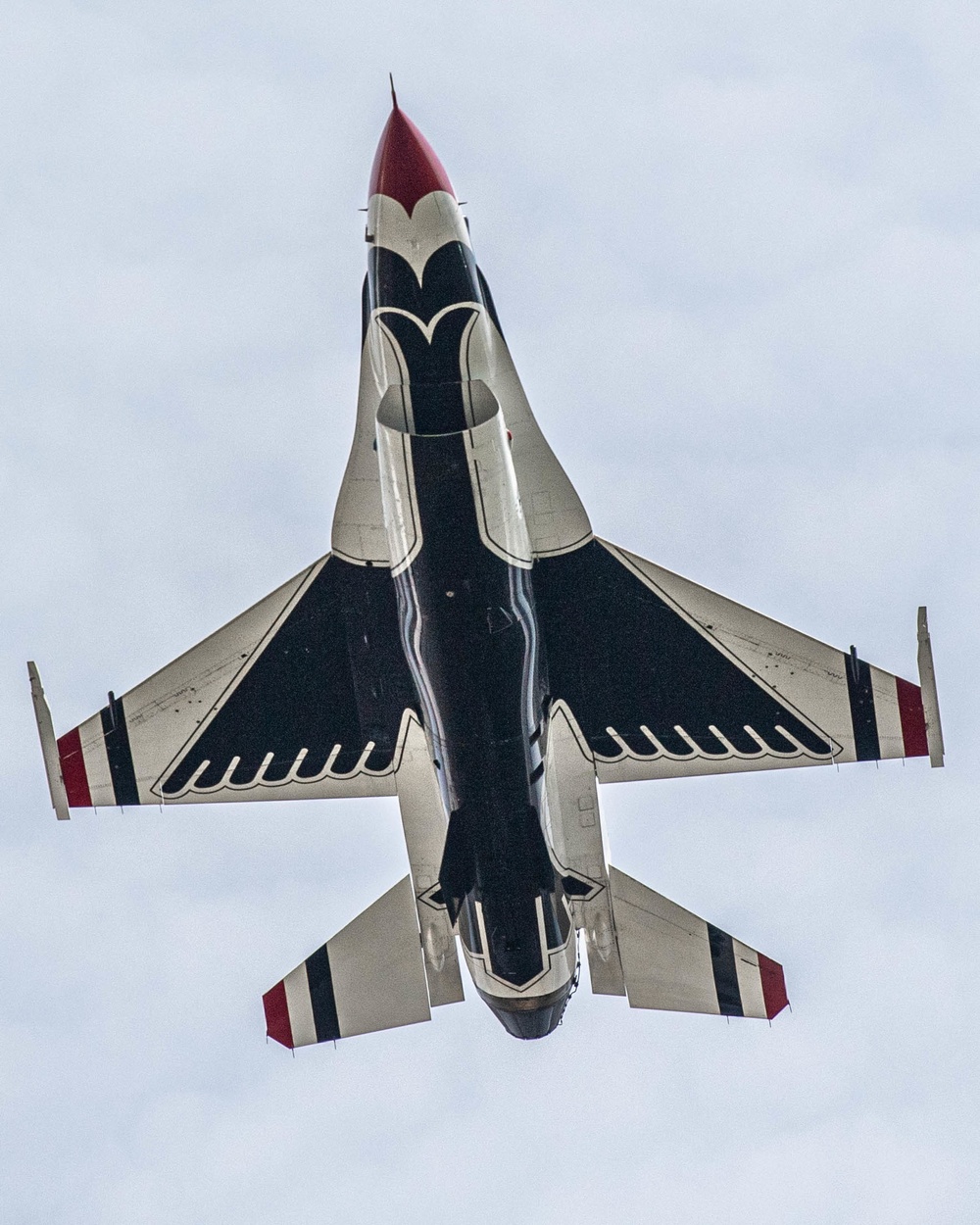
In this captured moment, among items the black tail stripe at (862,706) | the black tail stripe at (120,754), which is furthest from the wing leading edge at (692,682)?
the black tail stripe at (120,754)

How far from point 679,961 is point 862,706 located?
495 cm

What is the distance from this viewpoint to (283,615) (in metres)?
29.5

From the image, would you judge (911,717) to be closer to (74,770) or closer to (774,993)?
(774,993)

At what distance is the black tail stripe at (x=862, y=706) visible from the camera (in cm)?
2928

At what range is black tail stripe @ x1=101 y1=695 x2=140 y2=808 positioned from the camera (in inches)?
1172

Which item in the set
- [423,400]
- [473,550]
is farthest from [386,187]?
[473,550]

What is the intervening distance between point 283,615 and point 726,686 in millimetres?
6962

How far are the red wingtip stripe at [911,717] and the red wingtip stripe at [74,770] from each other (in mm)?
12574

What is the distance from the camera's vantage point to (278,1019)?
30.1m

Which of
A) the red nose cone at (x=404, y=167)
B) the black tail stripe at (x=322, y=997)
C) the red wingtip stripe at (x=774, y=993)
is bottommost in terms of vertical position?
the red wingtip stripe at (x=774, y=993)

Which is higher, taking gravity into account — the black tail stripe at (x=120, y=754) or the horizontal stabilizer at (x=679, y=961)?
the black tail stripe at (x=120, y=754)

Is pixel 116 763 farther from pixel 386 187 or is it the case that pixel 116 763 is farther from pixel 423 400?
pixel 386 187

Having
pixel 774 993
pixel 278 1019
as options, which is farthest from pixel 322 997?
pixel 774 993

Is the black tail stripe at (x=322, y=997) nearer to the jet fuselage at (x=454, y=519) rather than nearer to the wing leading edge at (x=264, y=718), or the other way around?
the wing leading edge at (x=264, y=718)
